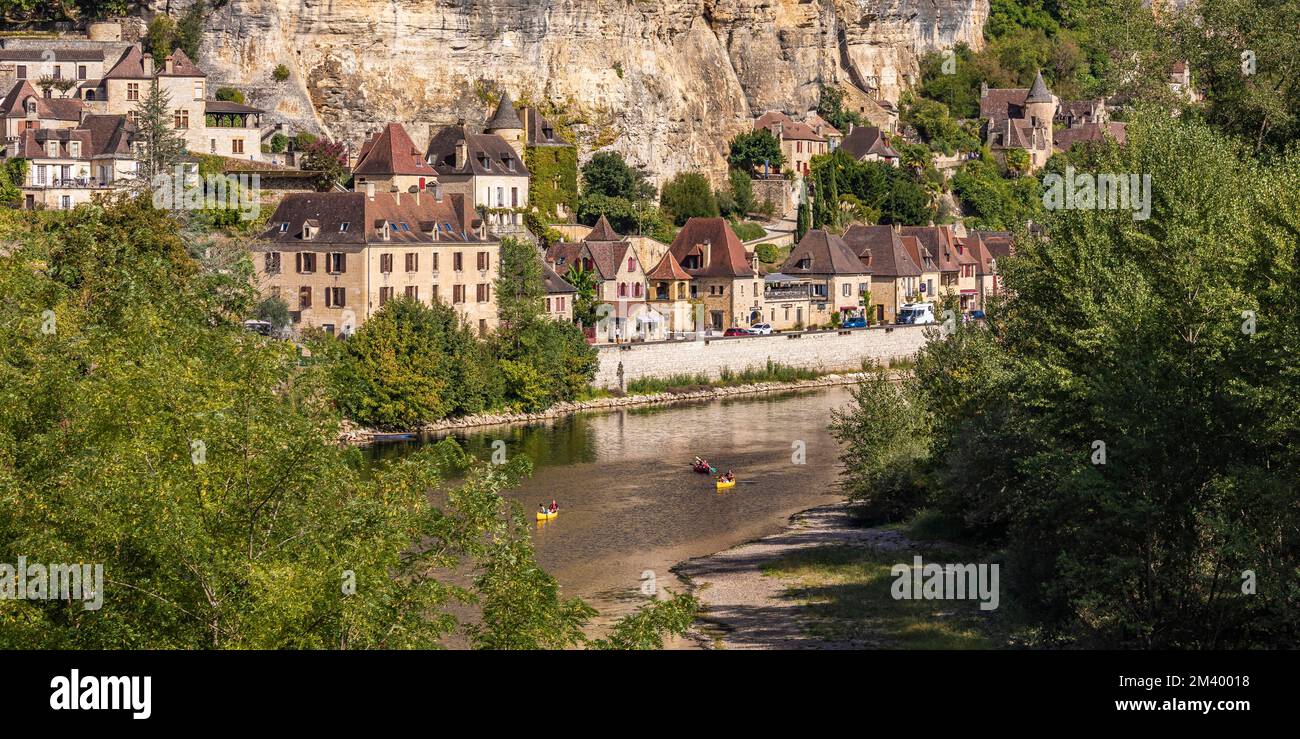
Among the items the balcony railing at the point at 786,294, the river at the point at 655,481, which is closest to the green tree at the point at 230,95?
the balcony railing at the point at 786,294

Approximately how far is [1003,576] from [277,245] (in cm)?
3614

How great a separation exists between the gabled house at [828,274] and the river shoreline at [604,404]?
7.60 meters

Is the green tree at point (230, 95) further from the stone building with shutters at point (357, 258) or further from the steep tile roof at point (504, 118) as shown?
the stone building with shutters at point (357, 258)

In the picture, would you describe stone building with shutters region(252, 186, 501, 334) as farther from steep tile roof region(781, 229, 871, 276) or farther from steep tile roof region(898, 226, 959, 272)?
steep tile roof region(898, 226, 959, 272)

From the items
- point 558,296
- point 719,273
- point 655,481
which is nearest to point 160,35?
point 558,296

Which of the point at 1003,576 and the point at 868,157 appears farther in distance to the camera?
the point at 868,157

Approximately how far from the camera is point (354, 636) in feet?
55.9

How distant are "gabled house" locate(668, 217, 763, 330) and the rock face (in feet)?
36.0

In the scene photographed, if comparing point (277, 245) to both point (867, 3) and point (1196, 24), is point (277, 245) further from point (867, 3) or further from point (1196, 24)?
point (867, 3)

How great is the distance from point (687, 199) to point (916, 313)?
14826 millimetres

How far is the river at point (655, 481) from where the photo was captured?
35.5 m

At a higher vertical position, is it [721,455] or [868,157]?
[868,157]

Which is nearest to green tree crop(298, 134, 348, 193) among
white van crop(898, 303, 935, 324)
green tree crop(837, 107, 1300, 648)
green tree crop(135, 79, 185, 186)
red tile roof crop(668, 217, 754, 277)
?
green tree crop(135, 79, 185, 186)

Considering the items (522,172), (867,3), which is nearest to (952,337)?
(522,172)
